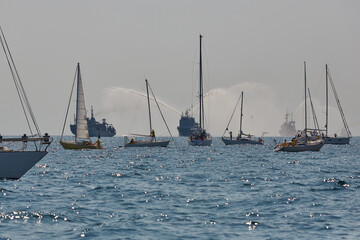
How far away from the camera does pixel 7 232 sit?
20781mm

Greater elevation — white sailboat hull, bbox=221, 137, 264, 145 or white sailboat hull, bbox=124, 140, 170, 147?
white sailboat hull, bbox=221, 137, 264, 145

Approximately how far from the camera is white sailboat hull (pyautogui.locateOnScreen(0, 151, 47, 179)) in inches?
1467

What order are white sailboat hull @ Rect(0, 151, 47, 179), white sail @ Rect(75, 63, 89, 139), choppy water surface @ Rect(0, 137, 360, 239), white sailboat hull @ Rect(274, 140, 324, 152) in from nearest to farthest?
choppy water surface @ Rect(0, 137, 360, 239)
white sailboat hull @ Rect(0, 151, 47, 179)
white sailboat hull @ Rect(274, 140, 324, 152)
white sail @ Rect(75, 63, 89, 139)

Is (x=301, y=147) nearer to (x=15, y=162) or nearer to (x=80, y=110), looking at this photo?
(x=80, y=110)

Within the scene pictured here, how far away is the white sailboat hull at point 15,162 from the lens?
3725cm

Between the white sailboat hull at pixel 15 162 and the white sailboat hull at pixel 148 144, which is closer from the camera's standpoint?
the white sailboat hull at pixel 15 162

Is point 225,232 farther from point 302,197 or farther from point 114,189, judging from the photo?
point 114,189

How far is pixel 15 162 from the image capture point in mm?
37719

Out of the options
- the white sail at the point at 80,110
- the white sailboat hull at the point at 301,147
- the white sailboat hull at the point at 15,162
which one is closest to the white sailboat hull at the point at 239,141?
the white sailboat hull at the point at 301,147

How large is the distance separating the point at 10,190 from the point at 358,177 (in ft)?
85.3

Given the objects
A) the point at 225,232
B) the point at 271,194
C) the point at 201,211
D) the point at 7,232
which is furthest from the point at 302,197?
the point at 7,232

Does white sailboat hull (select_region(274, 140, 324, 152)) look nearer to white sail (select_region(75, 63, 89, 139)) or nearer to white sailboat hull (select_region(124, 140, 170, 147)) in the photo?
white sailboat hull (select_region(124, 140, 170, 147))

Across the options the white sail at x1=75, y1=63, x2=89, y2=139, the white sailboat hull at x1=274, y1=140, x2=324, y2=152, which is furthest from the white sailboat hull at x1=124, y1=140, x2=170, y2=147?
the white sailboat hull at x1=274, y1=140, x2=324, y2=152

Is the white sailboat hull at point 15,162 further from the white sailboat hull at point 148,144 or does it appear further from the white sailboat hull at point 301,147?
the white sailboat hull at point 148,144
